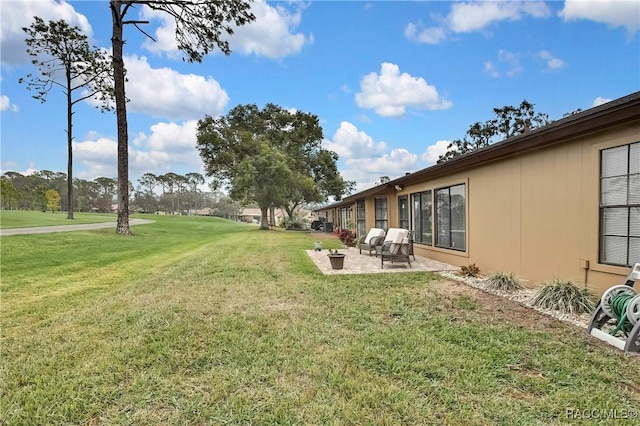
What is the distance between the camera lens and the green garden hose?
328 centimetres

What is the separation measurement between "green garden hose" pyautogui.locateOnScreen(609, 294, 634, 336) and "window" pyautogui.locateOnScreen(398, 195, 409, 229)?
8086 millimetres

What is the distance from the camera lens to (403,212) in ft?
39.5

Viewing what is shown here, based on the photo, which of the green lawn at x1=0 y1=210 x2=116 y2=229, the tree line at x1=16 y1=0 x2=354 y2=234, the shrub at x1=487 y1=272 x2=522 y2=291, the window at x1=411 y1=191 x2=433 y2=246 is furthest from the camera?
the green lawn at x1=0 y1=210 x2=116 y2=229

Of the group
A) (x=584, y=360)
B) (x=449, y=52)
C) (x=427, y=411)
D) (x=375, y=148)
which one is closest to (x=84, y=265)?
(x=427, y=411)

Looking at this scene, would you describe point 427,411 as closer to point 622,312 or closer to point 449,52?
point 622,312

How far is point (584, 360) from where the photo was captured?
116 inches

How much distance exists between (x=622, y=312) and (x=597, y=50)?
1050cm

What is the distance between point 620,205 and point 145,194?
3387 inches

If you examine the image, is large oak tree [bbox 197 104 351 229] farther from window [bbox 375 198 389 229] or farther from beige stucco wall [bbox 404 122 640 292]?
beige stucco wall [bbox 404 122 640 292]

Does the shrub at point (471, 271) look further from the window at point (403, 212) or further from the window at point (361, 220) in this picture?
the window at point (361, 220)

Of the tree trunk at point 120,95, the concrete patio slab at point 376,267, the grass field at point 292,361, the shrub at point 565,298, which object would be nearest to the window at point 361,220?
the concrete patio slab at point 376,267

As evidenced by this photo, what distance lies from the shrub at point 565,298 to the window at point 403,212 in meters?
6.74

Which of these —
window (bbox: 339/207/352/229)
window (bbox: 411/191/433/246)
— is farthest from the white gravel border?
window (bbox: 339/207/352/229)

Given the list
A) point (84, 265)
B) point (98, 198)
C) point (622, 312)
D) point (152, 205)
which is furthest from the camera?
point (152, 205)
